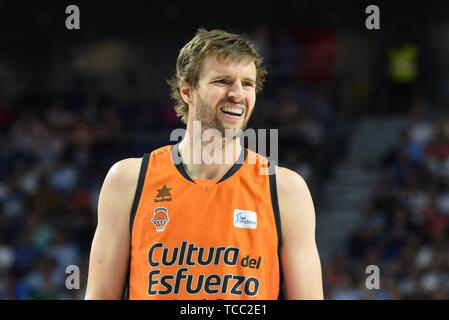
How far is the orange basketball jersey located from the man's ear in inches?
→ 12.7

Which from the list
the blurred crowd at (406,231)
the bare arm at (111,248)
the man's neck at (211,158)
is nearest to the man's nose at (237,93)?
the man's neck at (211,158)

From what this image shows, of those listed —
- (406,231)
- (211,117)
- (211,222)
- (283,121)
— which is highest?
(283,121)

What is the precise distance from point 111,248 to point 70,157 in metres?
9.36

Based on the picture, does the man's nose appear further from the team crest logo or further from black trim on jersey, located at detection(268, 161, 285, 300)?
the team crest logo

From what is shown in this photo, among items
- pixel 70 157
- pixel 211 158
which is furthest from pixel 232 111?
pixel 70 157

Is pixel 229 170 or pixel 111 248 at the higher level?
pixel 229 170

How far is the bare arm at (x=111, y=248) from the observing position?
2.80 meters

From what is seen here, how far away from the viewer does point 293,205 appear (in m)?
2.79

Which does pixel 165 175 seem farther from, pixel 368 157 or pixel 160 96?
pixel 160 96

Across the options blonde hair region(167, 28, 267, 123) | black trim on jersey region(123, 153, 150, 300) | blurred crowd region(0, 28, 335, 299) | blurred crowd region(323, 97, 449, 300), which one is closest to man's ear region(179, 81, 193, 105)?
blonde hair region(167, 28, 267, 123)

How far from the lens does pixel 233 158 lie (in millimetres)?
2951

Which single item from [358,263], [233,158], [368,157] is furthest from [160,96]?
[233,158]

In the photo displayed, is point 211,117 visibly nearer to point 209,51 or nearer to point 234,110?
point 234,110
